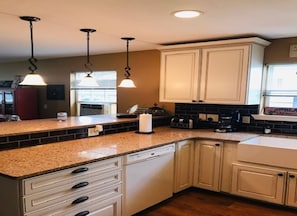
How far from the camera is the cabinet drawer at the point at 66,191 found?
5.92 ft

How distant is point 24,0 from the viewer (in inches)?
84.3

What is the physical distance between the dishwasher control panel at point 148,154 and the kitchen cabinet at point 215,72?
3.39 feet

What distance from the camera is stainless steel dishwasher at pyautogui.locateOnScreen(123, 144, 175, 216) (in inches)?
101

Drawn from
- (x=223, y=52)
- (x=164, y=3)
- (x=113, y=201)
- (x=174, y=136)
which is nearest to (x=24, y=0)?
(x=164, y=3)

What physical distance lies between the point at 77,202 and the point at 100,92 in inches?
149

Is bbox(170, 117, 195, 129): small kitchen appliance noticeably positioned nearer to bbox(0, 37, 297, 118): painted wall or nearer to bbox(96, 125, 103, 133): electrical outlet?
bbox(0, 37, 297, 118): painted wall

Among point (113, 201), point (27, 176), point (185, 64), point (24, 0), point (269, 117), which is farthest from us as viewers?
point (185, 64)

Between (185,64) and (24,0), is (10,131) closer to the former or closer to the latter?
(24,0)

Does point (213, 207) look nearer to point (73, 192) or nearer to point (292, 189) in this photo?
point (292, 189)

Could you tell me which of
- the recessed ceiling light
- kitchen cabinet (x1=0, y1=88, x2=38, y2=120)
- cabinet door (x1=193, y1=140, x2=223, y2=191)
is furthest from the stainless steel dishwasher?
kitchen cabinet (x1=0, y1=88, x2=38, y2=120)

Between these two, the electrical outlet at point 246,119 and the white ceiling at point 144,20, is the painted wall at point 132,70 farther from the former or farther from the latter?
the electrical outlet at point 246,119

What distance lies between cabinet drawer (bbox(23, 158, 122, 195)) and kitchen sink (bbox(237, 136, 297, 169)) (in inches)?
59.7

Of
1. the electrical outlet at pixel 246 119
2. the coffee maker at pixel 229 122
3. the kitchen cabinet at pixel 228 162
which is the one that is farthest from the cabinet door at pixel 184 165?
the electrical outlet at pixel 246 119

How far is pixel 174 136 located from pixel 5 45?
3.21m
